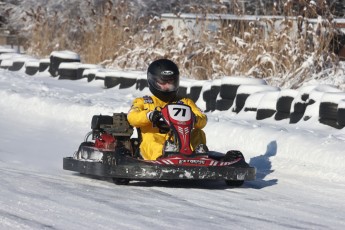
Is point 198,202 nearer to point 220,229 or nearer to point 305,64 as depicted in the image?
point 220,229

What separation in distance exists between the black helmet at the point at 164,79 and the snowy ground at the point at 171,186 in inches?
31.5

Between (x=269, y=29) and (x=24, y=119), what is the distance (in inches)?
166

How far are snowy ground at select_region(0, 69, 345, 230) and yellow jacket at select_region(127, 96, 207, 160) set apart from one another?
0.94 ft

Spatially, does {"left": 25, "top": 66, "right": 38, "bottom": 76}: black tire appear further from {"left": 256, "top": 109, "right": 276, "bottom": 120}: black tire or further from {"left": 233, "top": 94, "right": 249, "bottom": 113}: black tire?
{"left": 256, "top": 109, "right": 276, "bottom": 120}: black tire

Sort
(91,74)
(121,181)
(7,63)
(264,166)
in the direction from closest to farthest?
(121,181) < (264,166) < (91,74) < (7,63)

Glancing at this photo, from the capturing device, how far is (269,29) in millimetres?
14469

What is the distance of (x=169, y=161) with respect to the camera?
7223 millimetres

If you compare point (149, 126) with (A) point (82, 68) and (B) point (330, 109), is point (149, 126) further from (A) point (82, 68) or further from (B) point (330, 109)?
(A) point (82, 68)

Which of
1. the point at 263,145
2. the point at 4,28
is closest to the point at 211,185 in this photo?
the point at 263,145

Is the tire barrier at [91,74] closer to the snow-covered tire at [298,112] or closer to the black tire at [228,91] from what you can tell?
the black tire at [228,91]

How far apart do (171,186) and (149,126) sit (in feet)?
1.94

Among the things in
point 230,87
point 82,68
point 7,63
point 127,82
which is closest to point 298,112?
point 230,87

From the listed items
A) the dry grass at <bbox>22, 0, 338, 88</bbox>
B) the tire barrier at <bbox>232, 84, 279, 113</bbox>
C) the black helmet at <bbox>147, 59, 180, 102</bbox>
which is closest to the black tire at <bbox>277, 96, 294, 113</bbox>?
the tire barrier at <bbox>232, 84, 279, 113</bbox>

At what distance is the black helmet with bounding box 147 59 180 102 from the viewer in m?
7.95
